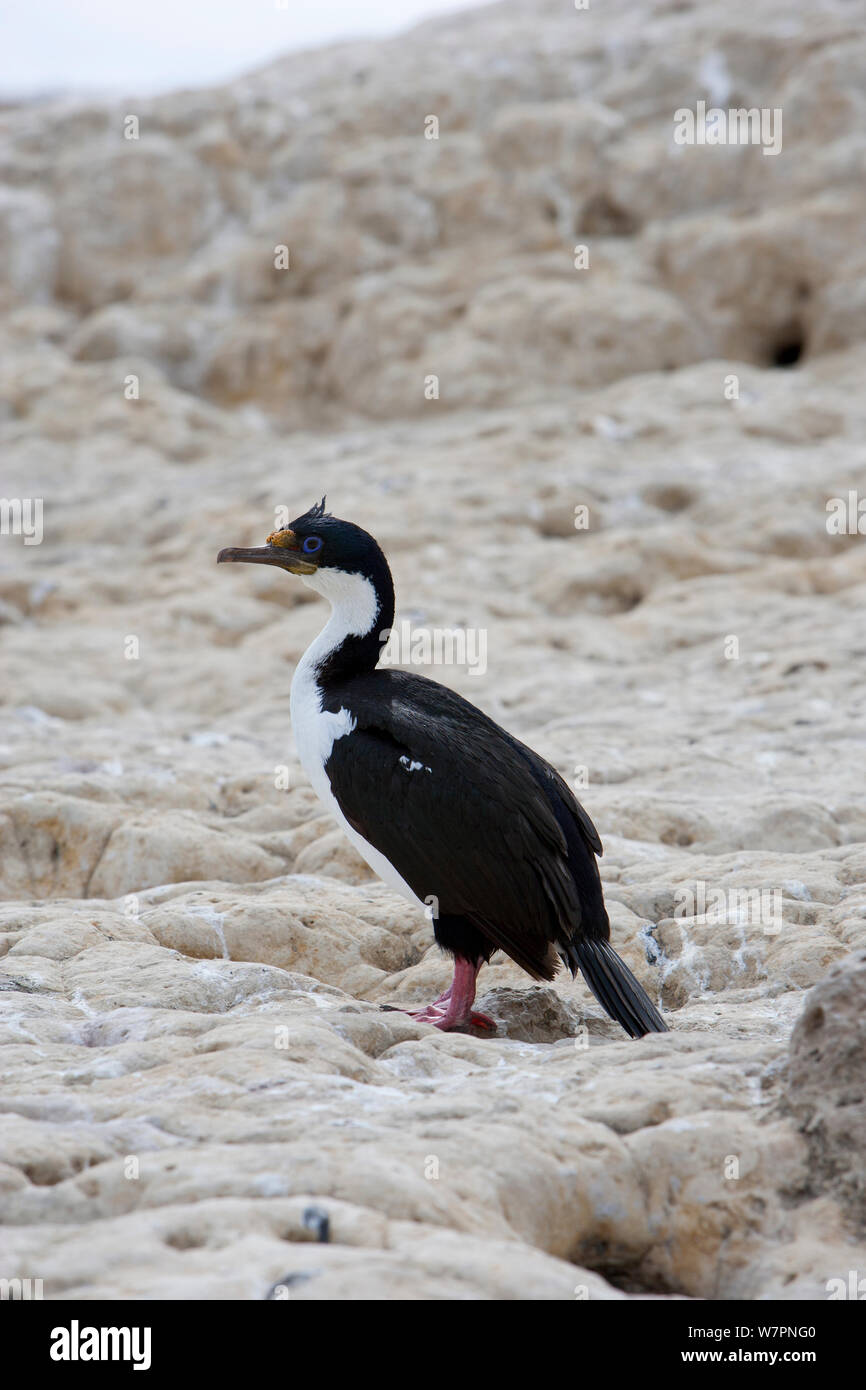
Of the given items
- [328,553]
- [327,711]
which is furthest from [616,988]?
[328,553]

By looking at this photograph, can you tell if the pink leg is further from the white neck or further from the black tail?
the white neck

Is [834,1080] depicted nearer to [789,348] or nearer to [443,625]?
[443,625]

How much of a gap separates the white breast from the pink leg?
0.30m

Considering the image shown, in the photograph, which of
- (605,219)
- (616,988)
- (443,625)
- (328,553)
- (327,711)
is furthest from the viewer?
(605,219)

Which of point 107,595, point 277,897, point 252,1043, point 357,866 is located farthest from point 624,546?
point 252,1043

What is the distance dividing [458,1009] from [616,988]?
534mm

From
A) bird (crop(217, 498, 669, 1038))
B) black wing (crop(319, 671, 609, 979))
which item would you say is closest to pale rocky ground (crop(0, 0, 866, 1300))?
bird (crop(217, 498, 669, 1038))

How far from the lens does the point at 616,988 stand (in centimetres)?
410

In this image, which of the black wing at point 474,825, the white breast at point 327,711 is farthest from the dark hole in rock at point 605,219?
the black wing at point 474,825

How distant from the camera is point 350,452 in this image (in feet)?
40.6

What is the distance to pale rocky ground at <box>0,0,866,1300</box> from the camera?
117 inches

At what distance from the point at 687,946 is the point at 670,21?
14.0 metres

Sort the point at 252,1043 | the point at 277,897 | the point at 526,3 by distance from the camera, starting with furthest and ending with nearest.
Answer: the point at 526,3 → the point at 277,897 → the point at 252,1043
